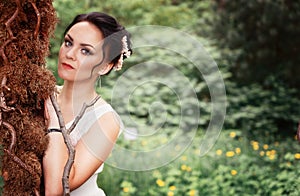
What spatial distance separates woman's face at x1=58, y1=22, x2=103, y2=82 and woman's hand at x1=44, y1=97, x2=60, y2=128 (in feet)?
0.44

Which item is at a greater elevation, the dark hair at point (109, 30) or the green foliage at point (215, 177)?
the dark hair at point (109, 30)

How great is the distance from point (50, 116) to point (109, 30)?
0.37 meters

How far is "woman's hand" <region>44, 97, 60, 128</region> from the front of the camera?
1836 millimetres

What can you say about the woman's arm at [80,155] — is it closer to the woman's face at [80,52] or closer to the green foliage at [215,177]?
the woman's face at [80,52]

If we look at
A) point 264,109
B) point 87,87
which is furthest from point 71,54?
point 264,109

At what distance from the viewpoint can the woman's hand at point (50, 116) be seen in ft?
6.02

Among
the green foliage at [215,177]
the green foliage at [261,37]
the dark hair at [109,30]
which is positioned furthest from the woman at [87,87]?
the green foliage at [261,37]

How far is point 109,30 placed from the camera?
2045 millimetres

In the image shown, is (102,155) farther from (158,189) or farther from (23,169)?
(158,189)

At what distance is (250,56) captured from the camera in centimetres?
616

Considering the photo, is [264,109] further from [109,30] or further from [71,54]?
[71,54]

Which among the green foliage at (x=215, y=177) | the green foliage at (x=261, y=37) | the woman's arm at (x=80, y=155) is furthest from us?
the green foliage at (x=261, y=37)

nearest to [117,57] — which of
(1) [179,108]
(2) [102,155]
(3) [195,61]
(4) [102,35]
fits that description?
(4) [102,35]

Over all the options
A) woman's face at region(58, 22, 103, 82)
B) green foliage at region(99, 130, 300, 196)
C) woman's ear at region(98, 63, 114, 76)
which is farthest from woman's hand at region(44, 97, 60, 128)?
green foliage at region(99, 130, 300, 196)
